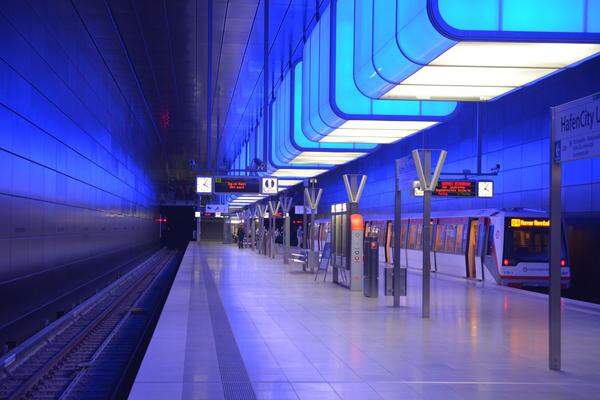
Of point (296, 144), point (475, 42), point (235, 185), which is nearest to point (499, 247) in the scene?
point (296, 144)

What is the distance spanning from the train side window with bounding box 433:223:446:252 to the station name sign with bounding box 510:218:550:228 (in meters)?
5.67

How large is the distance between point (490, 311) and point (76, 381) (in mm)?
8150

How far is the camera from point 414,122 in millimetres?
20422

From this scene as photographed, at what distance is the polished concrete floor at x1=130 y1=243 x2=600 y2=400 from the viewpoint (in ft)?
25.8

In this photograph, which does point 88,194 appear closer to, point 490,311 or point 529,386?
point 490,311

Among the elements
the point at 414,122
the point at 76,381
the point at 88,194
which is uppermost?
the point at 414,122

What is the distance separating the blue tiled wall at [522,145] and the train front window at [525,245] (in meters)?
1.73

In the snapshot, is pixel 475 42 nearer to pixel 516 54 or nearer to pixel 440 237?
pixel 516 54

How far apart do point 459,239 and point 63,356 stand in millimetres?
18173

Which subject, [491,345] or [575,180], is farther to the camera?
[575,180]

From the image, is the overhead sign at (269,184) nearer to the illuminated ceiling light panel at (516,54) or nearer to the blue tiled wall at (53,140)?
the blue tiled wall at (53,140)

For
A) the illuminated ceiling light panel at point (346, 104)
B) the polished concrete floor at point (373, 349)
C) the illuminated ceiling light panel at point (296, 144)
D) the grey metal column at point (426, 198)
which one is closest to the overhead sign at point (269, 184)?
the illuminated ceiling light panel at point (296, 144)

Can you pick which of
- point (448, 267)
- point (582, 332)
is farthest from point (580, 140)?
point (448, 267)

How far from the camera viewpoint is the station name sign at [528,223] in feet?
82.8
